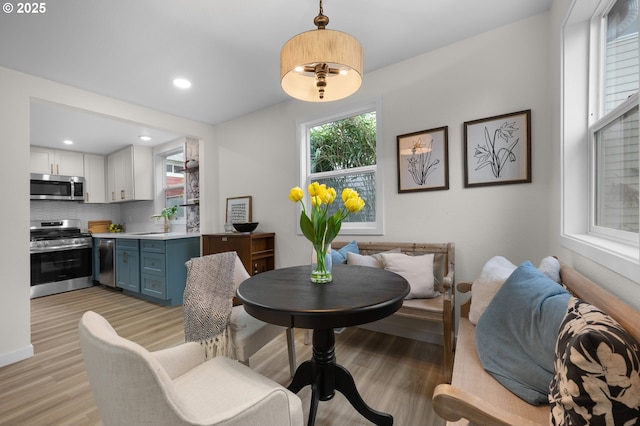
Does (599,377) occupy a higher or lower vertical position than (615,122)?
lower

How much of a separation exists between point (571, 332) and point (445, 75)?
2.22 metres

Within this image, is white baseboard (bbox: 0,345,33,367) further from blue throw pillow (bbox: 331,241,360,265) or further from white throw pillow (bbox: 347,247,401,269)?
white throw pillow (bbox: 347,247,401,269)

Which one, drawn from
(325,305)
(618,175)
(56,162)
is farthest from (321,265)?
(56,162)

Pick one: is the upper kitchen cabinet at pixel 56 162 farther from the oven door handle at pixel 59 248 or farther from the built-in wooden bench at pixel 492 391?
the built-in wooden bench at pixel 492 391

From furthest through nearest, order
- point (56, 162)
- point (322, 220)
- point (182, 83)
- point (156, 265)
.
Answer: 1. point (56, 162)
2. point (156, 265)
3. point (182, 83)
4. point (322, 220)

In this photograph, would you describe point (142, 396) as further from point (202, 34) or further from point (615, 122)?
→ point (202, 34)

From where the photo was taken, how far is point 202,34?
2.09 meters

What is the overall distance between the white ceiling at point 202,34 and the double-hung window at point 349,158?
1.72 feet

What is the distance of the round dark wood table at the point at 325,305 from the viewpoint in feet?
3.45

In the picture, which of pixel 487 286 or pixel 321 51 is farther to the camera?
pixel 487 286

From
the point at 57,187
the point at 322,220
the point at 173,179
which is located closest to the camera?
the point at 322,220

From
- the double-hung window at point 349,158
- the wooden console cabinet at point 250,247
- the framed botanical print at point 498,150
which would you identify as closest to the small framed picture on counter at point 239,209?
the wooden console cabinet at point 250,247

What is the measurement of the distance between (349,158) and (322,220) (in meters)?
1.71

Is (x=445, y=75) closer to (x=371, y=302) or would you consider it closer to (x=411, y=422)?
(x=371, y=302)
